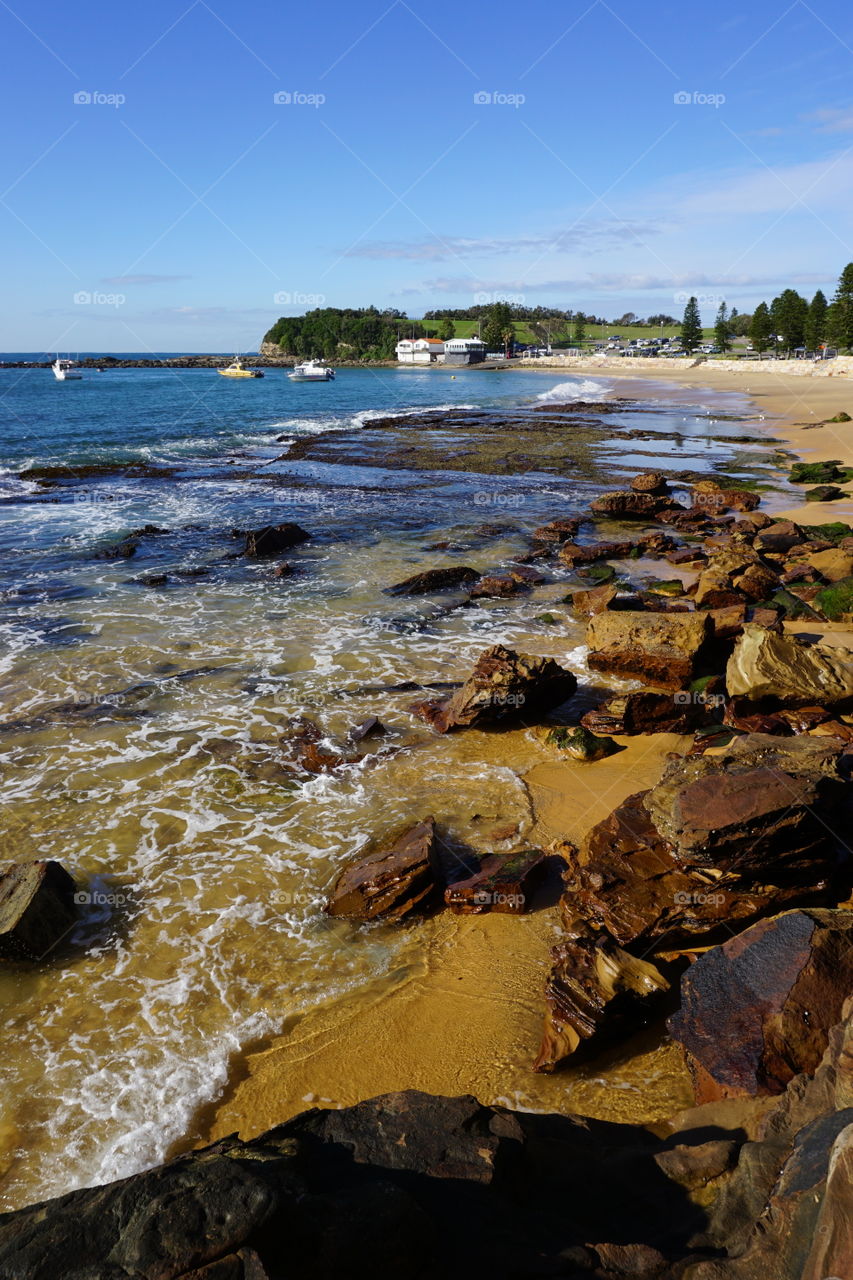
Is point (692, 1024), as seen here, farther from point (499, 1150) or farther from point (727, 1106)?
point (499, 1150)

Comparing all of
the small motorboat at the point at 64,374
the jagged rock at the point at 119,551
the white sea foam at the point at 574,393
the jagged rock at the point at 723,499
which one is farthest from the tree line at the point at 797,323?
the small motorboat at the point at 64,374

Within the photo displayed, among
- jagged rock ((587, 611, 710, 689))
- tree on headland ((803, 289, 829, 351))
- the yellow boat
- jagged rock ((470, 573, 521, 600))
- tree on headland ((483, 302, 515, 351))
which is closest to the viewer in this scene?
jagged rock ((587, 611, 710, 689))

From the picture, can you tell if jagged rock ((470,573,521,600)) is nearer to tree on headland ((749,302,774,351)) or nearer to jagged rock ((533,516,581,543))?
jagged rock ((533,516,581,543))

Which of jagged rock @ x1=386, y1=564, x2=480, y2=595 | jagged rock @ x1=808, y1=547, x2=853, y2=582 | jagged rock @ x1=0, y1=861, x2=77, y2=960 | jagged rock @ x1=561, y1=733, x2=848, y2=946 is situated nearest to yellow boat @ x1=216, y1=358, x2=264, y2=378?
jagged rock @ x1=386, y1=564, x2=480, y2=595

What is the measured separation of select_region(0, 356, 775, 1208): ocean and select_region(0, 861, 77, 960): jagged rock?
0.61 ft

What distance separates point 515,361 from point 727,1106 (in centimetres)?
18961

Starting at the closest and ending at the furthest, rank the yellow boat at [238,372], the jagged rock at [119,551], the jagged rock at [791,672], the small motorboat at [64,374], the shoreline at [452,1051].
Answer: the shoreline at [452,1051]
the jagged rock at [791,672]
the jagged rock at [119,551]
the small motorboat at [64,374]
the yellow boat at [238,372]

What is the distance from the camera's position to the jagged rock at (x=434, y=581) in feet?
64.0

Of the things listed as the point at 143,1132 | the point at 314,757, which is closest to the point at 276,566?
the point at 314,757

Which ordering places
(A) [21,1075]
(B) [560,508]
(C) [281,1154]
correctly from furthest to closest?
(B) [560,508], (A) [21,1075], (C) [281,1154]

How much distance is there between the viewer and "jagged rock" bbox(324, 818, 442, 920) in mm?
7836

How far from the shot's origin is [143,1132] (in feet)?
18.2

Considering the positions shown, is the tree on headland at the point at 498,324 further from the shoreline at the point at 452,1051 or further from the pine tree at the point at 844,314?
the shoreline at the point at 452,1051

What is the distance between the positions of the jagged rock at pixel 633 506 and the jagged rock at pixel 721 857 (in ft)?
69.8
